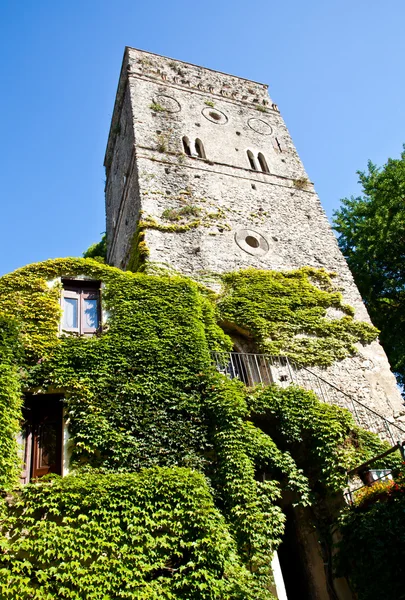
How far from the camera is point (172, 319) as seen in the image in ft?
35.0

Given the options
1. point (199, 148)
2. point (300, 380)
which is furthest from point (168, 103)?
point (300, 380)

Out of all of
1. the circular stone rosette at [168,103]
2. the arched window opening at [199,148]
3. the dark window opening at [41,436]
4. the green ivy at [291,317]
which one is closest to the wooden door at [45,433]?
the dark window opening at [41,436]

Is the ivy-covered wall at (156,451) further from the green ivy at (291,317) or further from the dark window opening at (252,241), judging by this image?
the dark window opening at (252,241)

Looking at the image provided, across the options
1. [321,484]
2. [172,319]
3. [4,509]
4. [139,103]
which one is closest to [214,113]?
[139,103]

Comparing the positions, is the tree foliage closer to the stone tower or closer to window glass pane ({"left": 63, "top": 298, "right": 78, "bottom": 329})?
the stone tower

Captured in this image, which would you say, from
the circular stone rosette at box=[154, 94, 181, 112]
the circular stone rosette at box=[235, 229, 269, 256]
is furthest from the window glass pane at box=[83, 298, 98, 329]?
the circular stone rosette at box=[154, 94, 181, 112]

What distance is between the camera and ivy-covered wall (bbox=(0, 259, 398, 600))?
6805mm

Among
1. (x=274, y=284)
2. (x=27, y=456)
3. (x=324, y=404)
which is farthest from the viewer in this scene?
(x=274, y=284)

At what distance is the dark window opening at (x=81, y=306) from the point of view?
10209 mm

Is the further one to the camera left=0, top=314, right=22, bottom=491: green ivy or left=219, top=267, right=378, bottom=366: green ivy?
left=219, top=267, right=378, bottom=366: green ivy

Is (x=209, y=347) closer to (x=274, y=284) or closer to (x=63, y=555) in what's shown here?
(x=274, y=284)

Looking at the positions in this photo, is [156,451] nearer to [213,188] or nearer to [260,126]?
[213,188]

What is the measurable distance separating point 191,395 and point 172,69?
17261 millimetres

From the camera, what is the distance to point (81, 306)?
1063 centimetres
